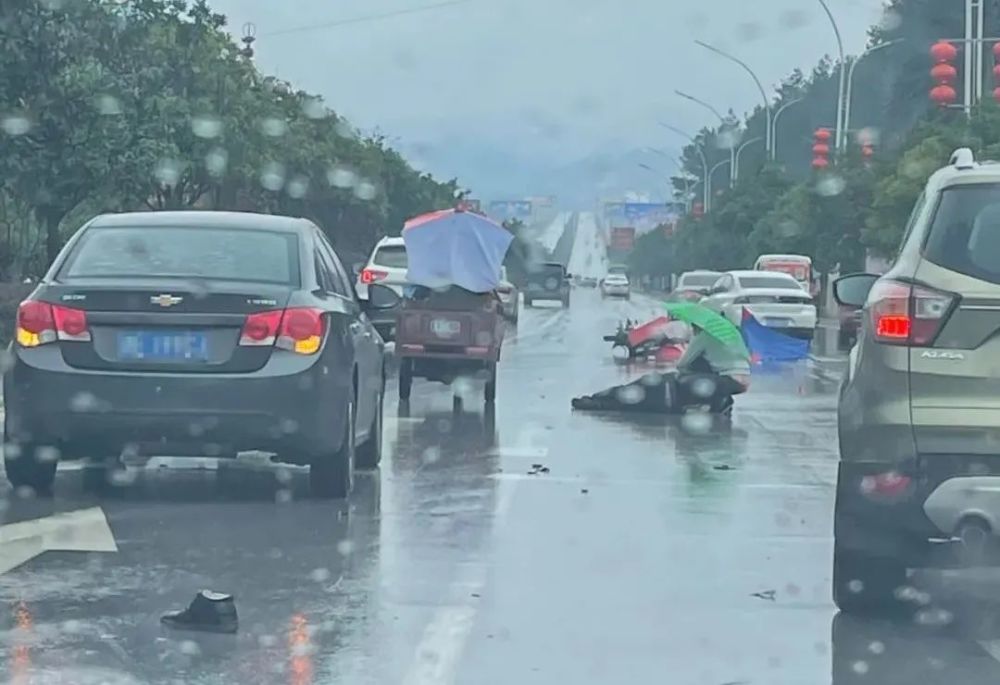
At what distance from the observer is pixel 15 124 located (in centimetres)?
2595

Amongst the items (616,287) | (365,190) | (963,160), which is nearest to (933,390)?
(963,160)

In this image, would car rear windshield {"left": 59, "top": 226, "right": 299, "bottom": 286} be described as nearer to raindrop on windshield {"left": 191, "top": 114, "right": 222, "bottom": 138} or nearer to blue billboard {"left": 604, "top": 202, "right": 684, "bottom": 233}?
raindrop on windshield {"left": 191, "top": 114, "right": 222, "bottom": 138}

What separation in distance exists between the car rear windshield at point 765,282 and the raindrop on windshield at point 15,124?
17.3 metres

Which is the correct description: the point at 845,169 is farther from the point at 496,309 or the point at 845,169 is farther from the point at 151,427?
the point at 151,427

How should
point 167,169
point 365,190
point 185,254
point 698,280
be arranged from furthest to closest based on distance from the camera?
point 365,190 → point 698,280 → point 167,169 → point 185,254

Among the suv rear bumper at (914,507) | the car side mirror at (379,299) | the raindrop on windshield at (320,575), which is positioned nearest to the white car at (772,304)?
the car side mirror at (379,299)

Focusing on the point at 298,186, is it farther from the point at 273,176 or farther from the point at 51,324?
the point at 51,324

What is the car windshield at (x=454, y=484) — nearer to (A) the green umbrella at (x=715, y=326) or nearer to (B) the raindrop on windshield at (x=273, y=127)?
(A) the green umbrella at (x=715, y=326)

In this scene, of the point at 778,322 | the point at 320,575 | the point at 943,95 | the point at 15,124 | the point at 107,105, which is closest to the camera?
the point at 320,575

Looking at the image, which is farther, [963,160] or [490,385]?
[490,385]

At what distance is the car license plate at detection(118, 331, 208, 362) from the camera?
10820mm

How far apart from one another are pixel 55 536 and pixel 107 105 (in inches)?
791

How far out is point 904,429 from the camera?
307 inches

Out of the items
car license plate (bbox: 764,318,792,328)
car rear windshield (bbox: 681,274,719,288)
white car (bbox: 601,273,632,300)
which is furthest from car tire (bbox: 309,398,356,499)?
white car (bbox: 601,273,632,300)
